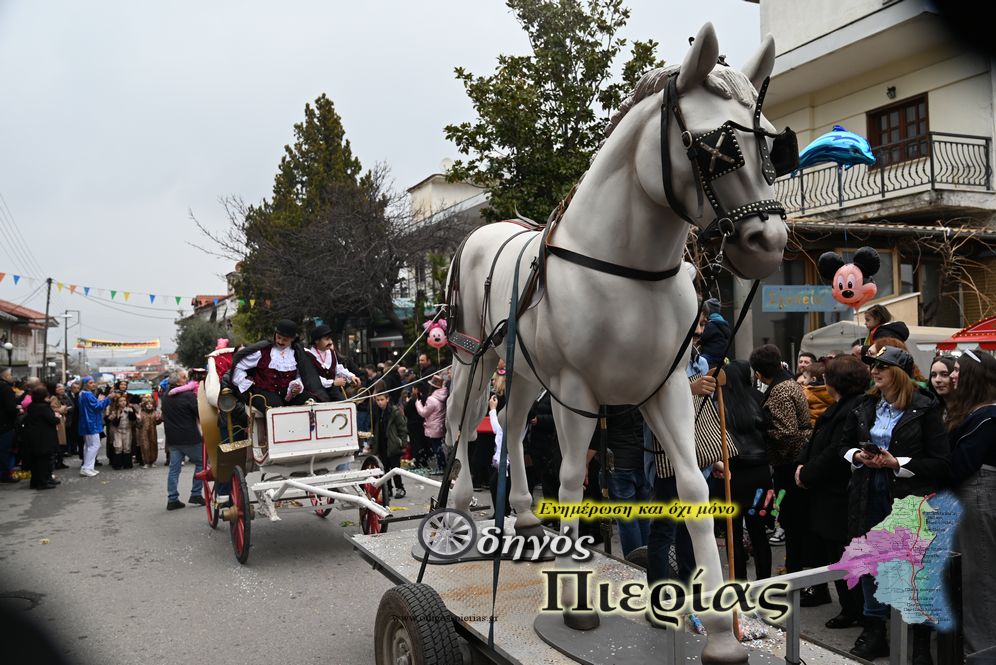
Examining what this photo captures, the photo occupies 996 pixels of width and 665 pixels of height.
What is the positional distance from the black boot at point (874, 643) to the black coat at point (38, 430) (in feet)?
40.8

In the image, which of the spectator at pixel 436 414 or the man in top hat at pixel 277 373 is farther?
the spectator at pixel 436 414

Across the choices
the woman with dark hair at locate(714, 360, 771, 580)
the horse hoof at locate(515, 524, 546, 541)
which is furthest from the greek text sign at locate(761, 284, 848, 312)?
the horse hoof at locate(515, 524, 546, 541)

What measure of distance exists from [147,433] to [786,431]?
13446 millimetres

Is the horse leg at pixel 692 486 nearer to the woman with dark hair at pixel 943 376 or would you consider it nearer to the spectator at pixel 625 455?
the woman with dark hair at pixel 943 376

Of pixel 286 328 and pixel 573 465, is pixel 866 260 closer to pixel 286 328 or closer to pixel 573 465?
pixel 573 465

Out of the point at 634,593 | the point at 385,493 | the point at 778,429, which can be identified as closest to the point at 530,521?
the point at 634,593

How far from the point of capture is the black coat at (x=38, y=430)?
11.9 metres

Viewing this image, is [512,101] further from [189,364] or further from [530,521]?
[189,364]

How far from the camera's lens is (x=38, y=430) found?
39.0 feet

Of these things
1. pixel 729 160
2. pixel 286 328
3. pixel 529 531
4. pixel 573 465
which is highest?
pixel 729 160

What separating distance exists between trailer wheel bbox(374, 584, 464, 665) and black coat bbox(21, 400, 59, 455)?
36.2ft

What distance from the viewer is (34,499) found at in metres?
11.0

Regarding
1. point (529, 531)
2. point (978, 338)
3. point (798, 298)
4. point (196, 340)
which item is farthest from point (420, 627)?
point (196, 340)

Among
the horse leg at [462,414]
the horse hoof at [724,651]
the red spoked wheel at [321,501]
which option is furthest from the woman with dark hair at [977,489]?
the red spoked wheel at [321,501]
